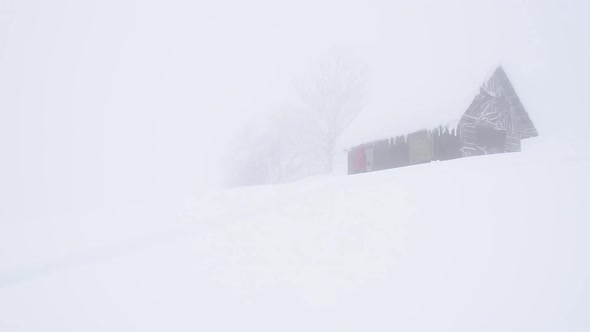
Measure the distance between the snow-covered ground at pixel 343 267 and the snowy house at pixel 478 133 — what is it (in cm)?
1037

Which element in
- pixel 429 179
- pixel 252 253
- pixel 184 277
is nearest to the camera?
pixel 184 277

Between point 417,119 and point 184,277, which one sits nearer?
point 184,277

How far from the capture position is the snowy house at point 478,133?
58.1 feet

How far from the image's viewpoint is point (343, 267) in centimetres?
505

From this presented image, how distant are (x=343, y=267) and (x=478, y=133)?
16.7 m

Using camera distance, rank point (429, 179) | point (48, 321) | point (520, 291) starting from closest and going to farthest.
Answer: point (520, 291) < point (48, 321) < point (429, 179)

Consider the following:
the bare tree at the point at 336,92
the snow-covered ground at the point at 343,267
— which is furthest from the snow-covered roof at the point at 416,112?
the snow-covered ground at the point at 343,267

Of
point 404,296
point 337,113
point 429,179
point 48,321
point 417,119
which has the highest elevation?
point 337,113

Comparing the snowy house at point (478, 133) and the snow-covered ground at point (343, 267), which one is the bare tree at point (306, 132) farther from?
the snow-covered ground at point (343, 267)

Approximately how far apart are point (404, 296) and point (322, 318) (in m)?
1.11

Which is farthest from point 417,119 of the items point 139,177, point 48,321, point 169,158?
point 169,158

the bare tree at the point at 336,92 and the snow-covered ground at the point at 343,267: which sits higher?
the bare tree at the point at 336,92

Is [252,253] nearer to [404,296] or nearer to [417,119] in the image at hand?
[404,296]

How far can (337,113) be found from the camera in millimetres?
29750
